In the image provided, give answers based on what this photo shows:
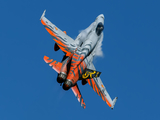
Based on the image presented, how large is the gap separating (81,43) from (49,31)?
14.8 feet

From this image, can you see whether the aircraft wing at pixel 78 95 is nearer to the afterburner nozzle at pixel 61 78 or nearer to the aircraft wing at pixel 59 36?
the afterburner nozzle at pixel 61 78

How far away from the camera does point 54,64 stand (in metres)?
42.1

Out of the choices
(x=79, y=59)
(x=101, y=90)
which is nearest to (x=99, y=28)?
(x=101, y=90)

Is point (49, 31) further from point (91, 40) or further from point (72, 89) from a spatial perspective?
point (72, 89)

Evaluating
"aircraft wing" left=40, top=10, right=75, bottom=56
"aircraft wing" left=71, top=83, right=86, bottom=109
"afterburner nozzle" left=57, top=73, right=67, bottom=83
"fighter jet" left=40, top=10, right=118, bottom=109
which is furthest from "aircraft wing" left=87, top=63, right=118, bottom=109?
"afterburner nozzle" left=57, top=73, right=67, bottom=83

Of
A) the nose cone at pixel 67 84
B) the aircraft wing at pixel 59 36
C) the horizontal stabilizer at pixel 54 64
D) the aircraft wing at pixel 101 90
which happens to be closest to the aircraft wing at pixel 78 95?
the nose cone at pixel 67 84

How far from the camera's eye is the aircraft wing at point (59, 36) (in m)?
47.4

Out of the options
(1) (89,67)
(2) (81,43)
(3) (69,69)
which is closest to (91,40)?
(2) (81,43)

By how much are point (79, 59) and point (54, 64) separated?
3340 millimetres

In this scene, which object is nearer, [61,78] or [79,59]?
[61,78]

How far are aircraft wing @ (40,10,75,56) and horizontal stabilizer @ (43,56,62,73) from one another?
15.3 ft

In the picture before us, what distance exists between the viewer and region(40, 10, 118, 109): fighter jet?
4203 cm

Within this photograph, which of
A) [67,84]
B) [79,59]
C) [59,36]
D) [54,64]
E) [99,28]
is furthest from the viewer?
[99,28]

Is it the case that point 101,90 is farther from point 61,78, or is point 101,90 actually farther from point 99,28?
point 99,28
